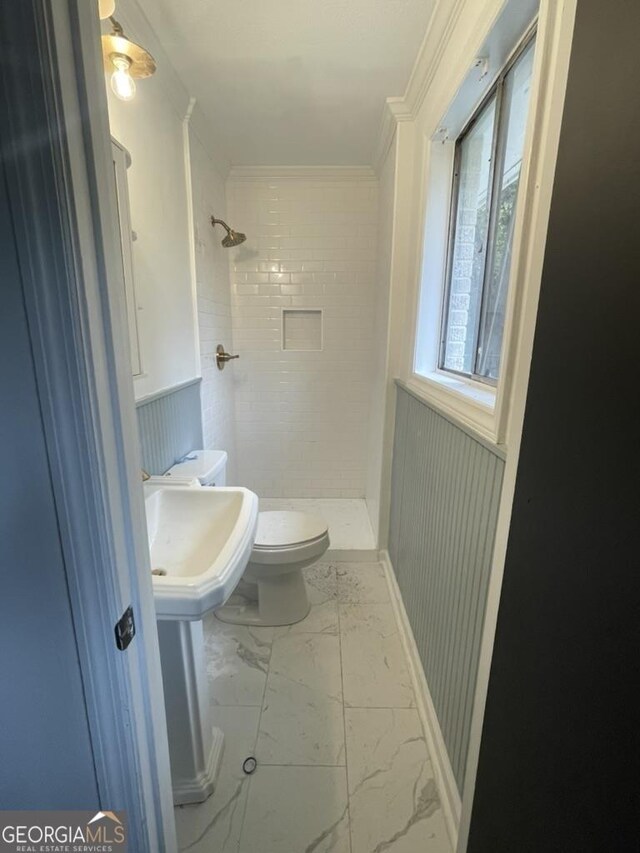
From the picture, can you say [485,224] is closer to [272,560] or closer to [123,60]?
[123,60]

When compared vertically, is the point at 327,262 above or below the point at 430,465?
above

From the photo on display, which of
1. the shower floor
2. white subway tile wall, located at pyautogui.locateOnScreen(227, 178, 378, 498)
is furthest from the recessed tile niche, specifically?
the shower floor

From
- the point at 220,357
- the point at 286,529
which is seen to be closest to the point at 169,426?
the point at 286,529

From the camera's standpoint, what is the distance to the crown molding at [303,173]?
2.50 metres

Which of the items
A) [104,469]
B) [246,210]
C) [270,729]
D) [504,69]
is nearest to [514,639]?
[104,469]

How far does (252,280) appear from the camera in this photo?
271 cm

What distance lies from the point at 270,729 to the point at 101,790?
0.92 meters

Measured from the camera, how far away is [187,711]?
1.06m

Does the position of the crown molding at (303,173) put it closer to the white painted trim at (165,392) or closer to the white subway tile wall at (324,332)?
the white subway tile wall at (324,332)

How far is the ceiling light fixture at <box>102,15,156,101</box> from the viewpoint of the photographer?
3.28 ft

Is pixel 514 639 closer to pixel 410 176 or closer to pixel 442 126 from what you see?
pixel 442 126

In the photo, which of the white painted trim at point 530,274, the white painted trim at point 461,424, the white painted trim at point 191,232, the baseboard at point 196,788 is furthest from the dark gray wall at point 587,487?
the white painted trim at point 191,232

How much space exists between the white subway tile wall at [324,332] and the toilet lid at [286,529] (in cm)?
109

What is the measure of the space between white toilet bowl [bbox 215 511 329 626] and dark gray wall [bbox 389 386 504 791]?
455mm
